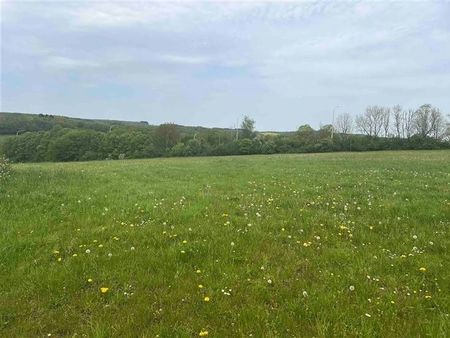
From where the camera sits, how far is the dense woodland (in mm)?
80938

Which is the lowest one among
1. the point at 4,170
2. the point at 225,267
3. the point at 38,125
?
the point at 225,267

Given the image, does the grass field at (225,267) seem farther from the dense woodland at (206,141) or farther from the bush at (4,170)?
the dense woodland at (206,141)

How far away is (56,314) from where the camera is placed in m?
4.59

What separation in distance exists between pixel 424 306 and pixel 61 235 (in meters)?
6.33

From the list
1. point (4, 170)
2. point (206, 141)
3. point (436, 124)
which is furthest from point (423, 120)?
point (4, 170)

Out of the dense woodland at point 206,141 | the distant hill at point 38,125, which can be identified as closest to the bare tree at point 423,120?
the dense woodland at point 206,141

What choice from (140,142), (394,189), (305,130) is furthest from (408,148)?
(394,189)

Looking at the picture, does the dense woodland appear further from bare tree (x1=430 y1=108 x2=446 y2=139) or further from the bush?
the bush

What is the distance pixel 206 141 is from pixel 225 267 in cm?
8871

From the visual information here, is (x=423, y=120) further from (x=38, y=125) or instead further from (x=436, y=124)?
(x=38, y=125)

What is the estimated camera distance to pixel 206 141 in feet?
309

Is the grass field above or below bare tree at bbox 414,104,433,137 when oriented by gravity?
below

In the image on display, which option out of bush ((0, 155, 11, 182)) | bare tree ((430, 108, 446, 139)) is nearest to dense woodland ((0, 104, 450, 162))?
bare tree ((430, 108, 446, 139))

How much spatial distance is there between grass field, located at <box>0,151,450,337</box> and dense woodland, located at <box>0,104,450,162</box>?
70.8 metres
